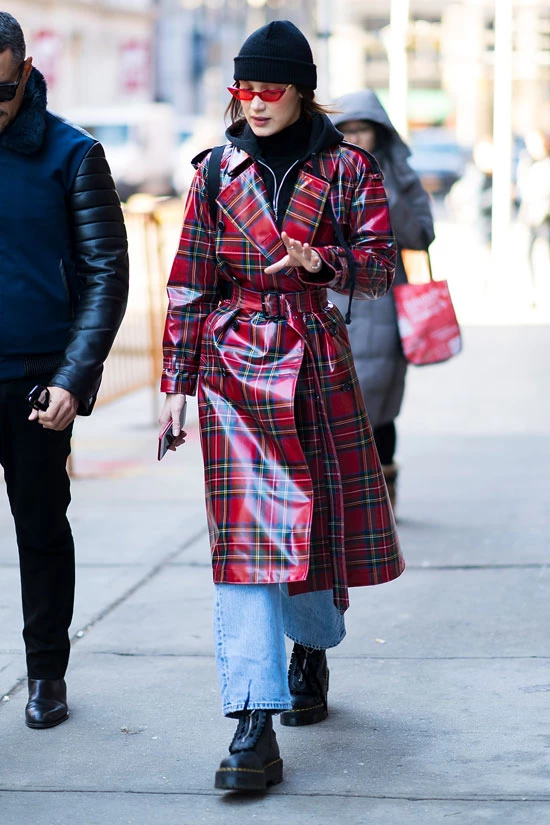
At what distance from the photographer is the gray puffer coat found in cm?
599

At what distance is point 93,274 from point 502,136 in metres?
19.6

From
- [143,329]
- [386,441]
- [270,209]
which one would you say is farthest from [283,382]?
[143,329]

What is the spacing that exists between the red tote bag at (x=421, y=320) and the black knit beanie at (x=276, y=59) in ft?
7.72

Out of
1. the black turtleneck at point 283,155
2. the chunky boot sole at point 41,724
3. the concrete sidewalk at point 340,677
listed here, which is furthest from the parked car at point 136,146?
the black turtleneck at point 283,155

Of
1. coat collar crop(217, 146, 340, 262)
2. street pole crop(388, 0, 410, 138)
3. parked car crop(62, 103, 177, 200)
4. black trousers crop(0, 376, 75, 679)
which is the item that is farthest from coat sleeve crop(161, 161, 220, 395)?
parked car crop(62, 103, 177, 200)

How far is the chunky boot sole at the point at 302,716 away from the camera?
4.05 meters

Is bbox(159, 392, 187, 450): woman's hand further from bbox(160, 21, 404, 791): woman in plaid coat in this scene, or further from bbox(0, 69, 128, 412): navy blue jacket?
bbox(0, 69, 128, 412): navy blue jacket

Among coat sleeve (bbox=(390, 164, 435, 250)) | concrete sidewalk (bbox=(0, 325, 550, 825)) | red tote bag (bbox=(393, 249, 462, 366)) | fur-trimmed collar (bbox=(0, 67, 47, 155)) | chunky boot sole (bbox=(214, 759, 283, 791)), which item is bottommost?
concrete sidewalk (bbox=(0, 325, 550, 825))

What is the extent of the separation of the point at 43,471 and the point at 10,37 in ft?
3.83

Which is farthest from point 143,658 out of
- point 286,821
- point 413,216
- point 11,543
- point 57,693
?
point 413,216

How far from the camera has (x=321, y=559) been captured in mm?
3760

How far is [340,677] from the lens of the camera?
4484mm

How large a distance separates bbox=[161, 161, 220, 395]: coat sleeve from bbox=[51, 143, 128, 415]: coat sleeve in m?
0.22

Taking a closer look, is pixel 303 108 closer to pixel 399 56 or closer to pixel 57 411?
pixel 57 411
